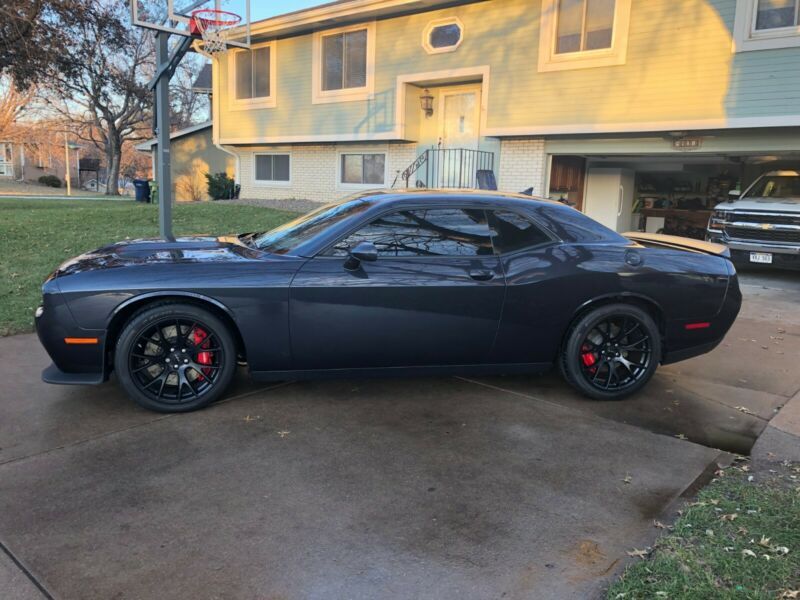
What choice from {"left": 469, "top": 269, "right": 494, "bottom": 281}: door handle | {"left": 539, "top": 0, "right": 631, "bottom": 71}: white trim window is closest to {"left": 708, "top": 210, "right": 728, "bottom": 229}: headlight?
{"left": 539, "top": 0, "right": 631, "bottom": 71}: white trim window

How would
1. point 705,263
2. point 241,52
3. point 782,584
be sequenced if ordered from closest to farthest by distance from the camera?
point 782,584 → point 705,263 → point 241,52

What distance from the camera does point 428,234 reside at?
4.45 meters

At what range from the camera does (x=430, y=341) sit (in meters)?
4.37

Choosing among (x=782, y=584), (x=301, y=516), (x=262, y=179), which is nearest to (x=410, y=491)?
(x=301, y=516)

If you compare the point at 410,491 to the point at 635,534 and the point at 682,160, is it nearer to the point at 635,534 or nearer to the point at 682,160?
the point at 635,534

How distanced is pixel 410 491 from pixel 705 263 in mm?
3001

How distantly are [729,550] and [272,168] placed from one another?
18948 mm

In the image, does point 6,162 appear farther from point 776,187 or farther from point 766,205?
point 766,205

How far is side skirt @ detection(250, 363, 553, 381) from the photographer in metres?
4.28

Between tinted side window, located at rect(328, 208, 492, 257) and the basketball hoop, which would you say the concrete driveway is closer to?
tinted side window, located at rect(328, 208, 492, 257)

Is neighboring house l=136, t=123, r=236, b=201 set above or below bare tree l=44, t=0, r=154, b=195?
below

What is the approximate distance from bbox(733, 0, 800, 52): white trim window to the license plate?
362cm

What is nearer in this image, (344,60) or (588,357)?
(588,357)

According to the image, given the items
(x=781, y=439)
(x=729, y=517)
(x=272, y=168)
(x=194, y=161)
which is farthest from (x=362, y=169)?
(x=729, y=517)
